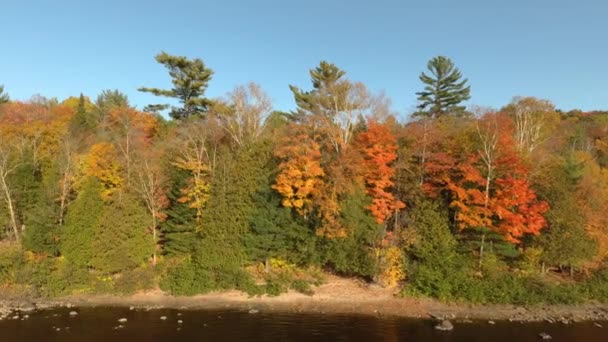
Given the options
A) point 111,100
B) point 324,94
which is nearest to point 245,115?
point 324,94

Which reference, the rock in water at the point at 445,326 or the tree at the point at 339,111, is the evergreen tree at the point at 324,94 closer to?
A: the tree at the point at 339,111

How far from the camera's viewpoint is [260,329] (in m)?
26.8

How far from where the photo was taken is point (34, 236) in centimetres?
3544

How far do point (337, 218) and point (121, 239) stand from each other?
59.4 ft

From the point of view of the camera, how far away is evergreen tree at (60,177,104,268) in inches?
1390

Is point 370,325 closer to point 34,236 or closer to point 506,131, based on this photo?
point 506,131

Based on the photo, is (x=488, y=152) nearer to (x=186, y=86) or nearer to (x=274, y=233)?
(x=274, y=233)

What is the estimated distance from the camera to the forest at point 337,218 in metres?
32.9

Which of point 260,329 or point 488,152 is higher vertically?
point 488,152

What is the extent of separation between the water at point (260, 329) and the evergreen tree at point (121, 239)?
5.83m

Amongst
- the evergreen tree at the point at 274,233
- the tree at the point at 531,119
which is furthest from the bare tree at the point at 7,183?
the tree at the point at 531,119

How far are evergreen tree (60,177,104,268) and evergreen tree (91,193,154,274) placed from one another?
18.4 inches

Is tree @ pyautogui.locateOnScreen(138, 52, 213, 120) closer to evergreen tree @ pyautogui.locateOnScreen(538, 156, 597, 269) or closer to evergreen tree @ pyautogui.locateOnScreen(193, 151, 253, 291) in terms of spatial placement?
evergreen tree @ pyautogui.locateOnScreen(193, 151, 253, 291)

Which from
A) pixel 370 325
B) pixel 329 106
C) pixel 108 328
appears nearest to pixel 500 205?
pixel 370 325
